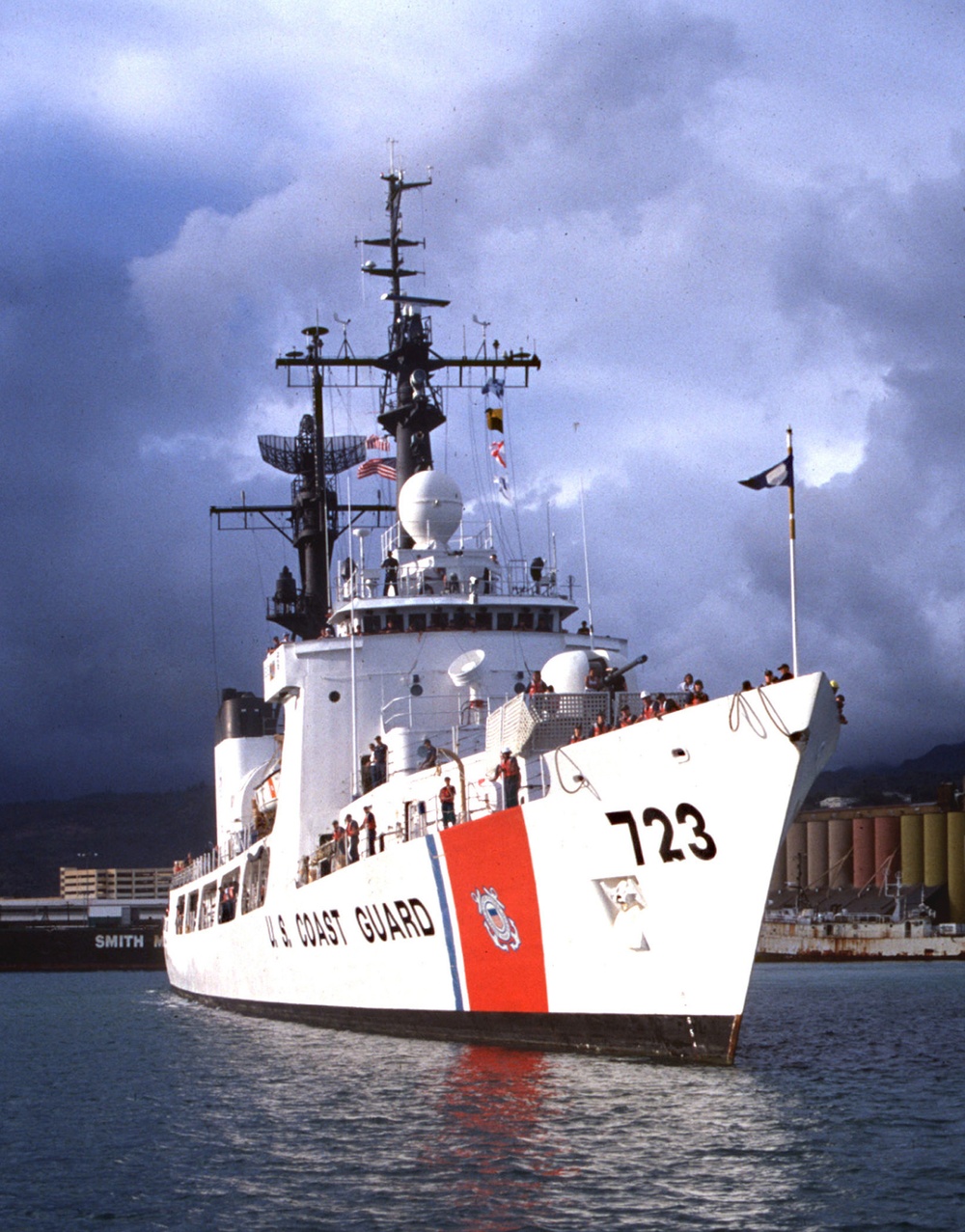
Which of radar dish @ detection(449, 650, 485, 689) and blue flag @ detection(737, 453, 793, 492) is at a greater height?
blue flag @ detection(737, 453, 793, 492)

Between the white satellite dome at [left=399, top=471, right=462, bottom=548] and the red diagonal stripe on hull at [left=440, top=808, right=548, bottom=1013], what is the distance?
9.64 meters

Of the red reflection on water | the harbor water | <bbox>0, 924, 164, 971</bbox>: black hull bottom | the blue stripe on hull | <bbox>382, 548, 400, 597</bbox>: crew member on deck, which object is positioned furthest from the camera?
<bbox>0, 924, 164, 971</bbox>: black hull bottom

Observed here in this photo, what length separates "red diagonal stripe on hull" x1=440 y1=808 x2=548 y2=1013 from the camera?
17.9 meters

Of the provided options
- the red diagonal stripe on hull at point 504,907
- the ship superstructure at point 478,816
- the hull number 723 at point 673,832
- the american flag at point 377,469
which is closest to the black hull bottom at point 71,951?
the ship superstructure at point 478,816

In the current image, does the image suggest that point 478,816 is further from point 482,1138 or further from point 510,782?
point 482,1138

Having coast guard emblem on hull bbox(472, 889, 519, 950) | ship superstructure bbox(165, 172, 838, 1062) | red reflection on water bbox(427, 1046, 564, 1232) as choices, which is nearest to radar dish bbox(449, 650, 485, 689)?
ship superstructure bbox(165, 172, 838, 1062)

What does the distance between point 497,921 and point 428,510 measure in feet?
36.1

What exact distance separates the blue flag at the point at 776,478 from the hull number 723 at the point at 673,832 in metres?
3.64

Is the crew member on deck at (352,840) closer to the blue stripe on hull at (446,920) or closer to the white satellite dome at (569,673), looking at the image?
the blue stripe on hull at (446,920)

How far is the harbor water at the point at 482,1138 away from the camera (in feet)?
37.9

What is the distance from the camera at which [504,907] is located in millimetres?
18172

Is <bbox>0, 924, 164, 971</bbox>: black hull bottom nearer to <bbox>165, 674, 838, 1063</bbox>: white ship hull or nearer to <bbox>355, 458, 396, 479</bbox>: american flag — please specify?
<bbox>355, 458, 396, 479</bbox>: american flag

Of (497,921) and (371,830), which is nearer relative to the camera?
(497,921)

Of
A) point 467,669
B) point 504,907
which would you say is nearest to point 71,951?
point 467,669
